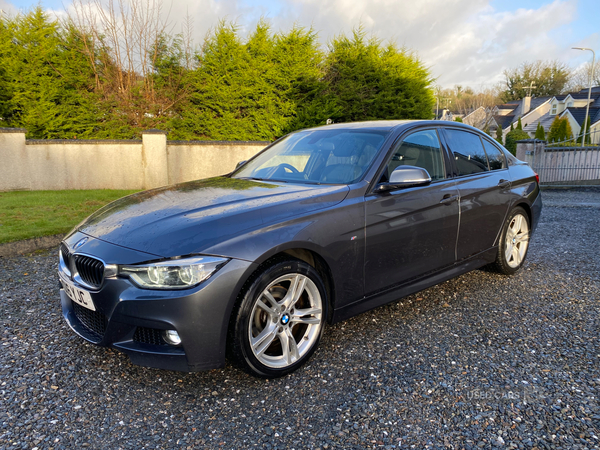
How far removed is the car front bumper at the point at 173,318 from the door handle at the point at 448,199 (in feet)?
6.30

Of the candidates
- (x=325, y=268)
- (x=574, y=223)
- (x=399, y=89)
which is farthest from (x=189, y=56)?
(x=325, y=268)

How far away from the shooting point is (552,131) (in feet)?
109

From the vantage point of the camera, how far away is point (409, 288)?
3.51m

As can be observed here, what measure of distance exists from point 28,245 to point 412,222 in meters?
5.15

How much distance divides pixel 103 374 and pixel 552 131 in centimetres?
3724

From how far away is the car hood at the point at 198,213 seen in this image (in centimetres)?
247

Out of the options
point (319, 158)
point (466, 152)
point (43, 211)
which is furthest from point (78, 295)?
point (43, 211)

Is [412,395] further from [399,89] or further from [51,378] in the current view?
[399,89]

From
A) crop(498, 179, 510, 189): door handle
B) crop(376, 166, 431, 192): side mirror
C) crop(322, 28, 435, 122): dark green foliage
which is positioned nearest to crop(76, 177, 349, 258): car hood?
crop(376, 166, 431, 192): side mirror

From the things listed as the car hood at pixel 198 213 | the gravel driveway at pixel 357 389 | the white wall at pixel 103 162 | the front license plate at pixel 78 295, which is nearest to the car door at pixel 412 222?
the car hood at pixel 198 213

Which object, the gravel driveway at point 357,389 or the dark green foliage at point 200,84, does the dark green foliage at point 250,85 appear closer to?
the dark green foliage at point 200,84

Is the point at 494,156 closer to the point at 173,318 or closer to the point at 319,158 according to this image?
the point at 319,158

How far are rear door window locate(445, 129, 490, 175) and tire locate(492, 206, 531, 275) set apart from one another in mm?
680

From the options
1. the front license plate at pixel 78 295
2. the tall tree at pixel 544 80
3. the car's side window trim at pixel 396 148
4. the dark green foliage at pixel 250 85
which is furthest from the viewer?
the tall tree at pixel 544 80
